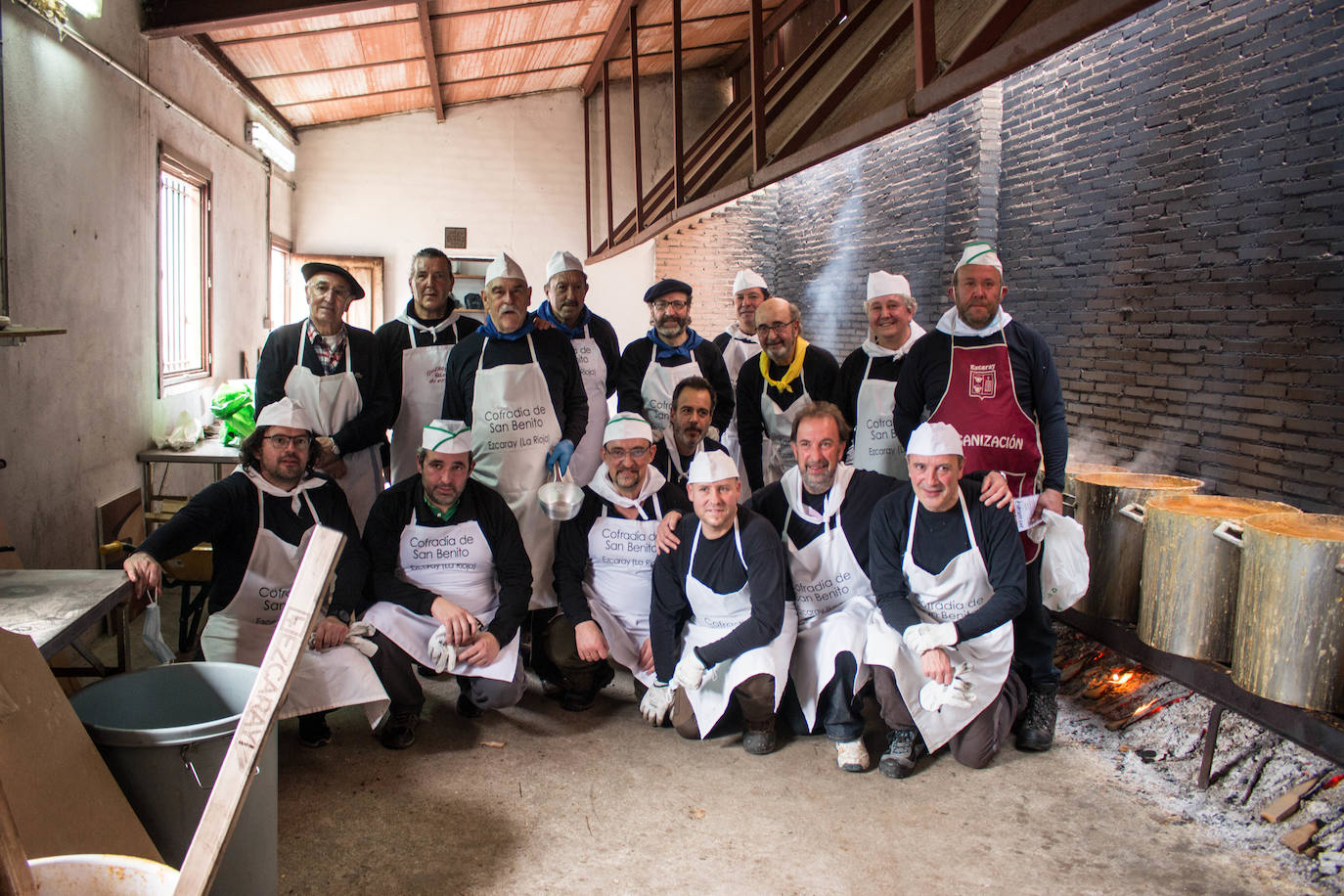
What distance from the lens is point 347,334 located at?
14.2 feet

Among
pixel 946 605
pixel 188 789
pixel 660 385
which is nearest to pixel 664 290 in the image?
pixel 660 385

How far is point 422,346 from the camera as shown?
15.3 ft

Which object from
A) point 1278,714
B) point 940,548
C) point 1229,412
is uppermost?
point 1229,412

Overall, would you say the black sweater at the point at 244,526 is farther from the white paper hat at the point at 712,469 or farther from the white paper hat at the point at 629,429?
the white paper hat at the point at 712,469

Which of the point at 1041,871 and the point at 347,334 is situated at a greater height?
the point at 347,334

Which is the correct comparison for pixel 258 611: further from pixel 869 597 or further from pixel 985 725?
pixel 985 725

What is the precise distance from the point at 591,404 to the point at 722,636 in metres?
1.62

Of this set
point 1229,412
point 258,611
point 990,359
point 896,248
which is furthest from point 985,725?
point 896,248

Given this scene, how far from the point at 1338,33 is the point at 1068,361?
2328 mm

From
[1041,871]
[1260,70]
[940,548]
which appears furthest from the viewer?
[1260,70]

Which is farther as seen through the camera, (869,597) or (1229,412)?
(1229,412)

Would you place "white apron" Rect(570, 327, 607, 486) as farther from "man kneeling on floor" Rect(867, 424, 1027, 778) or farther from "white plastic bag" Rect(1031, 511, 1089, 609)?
→ "white plastic bag" Rect(1031, 511, 1089, 609)

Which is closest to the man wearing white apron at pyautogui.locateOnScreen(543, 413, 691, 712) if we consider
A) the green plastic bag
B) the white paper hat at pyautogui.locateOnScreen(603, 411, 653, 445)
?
the white paper hat at pyautogui.locateOnScreen(603, 411, 653, 445)

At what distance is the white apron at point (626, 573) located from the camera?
13.3 ft
